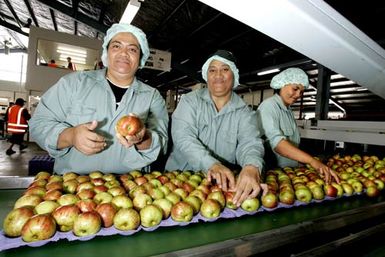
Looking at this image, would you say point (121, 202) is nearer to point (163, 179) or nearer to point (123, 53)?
point (163, 179)

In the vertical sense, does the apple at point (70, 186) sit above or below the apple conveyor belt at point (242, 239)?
above

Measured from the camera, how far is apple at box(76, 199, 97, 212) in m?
1.20

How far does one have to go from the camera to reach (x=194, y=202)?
1.42 m

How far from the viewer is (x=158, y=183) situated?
167 cm

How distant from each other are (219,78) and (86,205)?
1474 mm

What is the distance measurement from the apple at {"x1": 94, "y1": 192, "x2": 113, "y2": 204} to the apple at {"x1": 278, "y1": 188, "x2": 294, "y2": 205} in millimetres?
1057

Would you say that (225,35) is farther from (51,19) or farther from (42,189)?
(51,19)

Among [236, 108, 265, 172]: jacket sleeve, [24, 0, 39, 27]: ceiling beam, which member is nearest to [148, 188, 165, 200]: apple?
[236, 108, 265, 172]: jacket sleeve

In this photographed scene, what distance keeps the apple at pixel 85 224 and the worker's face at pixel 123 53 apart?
46.7 inches

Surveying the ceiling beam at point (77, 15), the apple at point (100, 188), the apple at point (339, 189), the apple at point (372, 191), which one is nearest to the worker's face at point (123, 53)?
the apple at point (100, 188)

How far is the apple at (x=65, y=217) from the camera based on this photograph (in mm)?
1098

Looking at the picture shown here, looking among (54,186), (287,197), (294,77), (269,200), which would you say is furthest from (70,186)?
Result: (294,77)

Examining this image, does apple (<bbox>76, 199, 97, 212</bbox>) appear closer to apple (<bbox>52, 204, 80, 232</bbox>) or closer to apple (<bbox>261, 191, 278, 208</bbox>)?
apple (<bbox>52, 204, 80, 232</bbox>)

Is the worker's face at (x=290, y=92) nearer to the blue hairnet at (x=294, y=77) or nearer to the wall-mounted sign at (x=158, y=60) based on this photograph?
the blue hairnet at (x=294, y=77)
